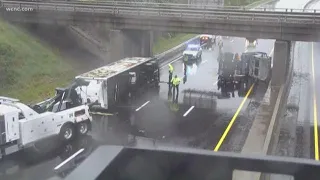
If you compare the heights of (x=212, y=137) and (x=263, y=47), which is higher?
(x=263, y=47)

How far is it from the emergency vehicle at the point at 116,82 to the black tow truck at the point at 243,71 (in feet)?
16.7

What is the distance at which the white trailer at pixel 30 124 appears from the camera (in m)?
14.2

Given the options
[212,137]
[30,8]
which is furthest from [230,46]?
[212,137]

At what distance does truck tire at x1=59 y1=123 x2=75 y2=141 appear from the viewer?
16.2 metres

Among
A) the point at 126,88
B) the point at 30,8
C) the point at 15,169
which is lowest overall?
the point at 15,169

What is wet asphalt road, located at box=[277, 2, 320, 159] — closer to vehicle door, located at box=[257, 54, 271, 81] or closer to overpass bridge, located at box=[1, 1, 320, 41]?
vehicle door, located at box=[257, 54, 271, 81]

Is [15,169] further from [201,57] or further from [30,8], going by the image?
[201,57]

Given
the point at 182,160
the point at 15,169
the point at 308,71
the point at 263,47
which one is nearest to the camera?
the point at 182,160

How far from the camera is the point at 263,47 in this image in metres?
46.4

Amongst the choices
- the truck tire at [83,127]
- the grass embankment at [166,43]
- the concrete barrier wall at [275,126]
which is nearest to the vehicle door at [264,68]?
the concrete barrier wall at [275,126]

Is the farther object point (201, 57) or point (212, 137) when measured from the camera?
point (201, 57)

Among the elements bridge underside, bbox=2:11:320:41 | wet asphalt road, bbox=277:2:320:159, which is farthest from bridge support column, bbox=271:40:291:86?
wet asphalt road, bbox=277:2:320:159

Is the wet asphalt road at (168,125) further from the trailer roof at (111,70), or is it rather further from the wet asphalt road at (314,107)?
the wet asphalt road at (314,107)

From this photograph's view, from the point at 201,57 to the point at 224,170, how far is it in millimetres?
36483
